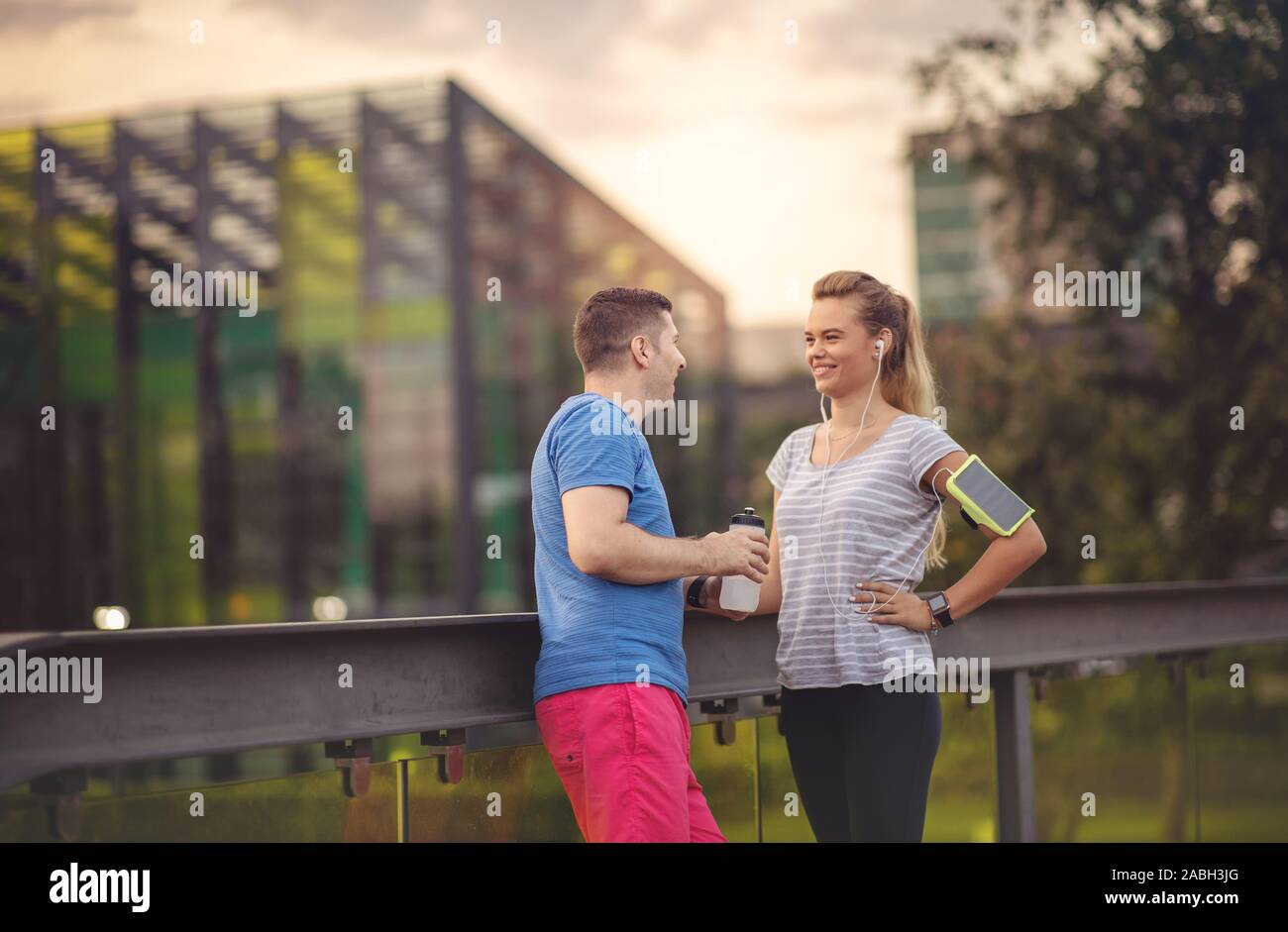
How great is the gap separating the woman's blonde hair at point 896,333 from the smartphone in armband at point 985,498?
0.18m

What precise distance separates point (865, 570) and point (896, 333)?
0.62 metres

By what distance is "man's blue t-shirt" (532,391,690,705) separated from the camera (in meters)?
3.06

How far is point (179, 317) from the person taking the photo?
36.9 meters

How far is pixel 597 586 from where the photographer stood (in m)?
3.14

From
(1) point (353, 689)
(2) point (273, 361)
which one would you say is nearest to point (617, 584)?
(1) point (353, 689)

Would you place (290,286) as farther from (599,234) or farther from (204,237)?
(599,234)

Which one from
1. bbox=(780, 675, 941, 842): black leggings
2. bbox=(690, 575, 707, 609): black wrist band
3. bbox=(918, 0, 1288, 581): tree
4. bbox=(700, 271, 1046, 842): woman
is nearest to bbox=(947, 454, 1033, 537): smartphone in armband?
bbox=(700, 271, 1046, 842): woman

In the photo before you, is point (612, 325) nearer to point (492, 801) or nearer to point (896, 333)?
point (896, 333)

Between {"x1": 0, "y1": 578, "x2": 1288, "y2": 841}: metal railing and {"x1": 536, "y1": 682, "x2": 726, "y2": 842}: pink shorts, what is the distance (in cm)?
53

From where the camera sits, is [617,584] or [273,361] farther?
[273,361]

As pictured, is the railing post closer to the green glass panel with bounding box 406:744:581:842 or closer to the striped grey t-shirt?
the striped grey t-shirt

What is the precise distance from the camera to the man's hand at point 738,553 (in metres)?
3.22

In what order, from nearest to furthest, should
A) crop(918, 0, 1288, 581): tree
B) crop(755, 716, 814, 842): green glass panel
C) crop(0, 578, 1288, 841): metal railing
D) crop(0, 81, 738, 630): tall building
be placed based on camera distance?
crop(0, 578, 1288, 841): metal railing
crop(755, 716, 814, 842): green glass panel
crop(918, 0, 1288, 581): tree
crop(0, 81, 738, 630): tall building

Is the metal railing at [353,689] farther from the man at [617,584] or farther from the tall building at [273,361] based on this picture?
the tall building at [273,361]
